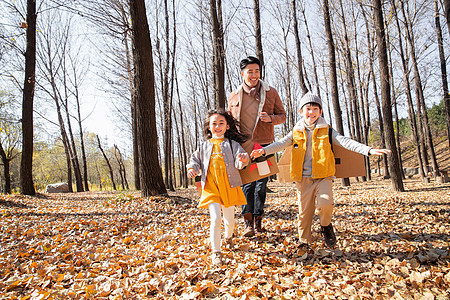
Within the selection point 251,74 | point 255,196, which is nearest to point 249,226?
point 255,196

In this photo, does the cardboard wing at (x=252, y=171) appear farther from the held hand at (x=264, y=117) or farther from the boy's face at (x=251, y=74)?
the boy's face at (x=251, y=74)

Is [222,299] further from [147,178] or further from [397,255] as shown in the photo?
[147,178]

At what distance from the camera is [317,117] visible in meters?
3.26

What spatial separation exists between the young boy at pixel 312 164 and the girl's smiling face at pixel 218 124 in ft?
1.65

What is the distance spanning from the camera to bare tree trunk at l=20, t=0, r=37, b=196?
380 inches

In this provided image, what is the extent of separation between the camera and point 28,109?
998 centimetres

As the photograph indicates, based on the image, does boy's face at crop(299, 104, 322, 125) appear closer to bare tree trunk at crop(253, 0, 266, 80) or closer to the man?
the man

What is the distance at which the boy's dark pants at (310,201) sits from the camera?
304cm

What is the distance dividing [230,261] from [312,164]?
149cm

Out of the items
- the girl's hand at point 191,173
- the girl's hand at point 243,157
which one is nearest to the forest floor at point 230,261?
the girl's hand at point 191,173

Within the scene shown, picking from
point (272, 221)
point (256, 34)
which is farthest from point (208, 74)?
point (272, 221)

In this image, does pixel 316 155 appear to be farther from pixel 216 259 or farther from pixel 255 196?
pixel 216 259

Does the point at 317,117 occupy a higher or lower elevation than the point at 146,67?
lower

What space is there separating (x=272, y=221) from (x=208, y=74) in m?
17.1
